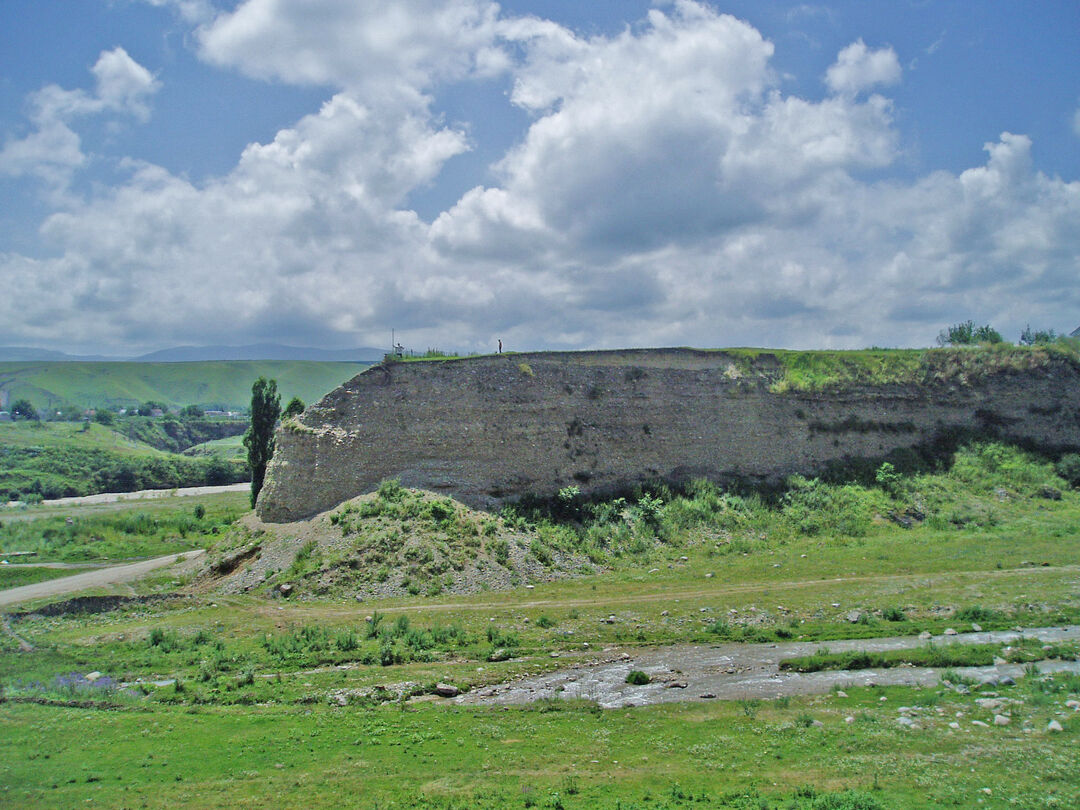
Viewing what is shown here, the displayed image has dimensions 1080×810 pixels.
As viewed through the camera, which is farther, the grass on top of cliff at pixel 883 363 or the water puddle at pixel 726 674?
the grass on top of cliff at pixel 883 363

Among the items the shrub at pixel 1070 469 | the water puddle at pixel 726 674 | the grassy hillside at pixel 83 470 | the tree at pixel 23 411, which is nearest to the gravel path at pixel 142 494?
the grassy hillside at pixel 83 470

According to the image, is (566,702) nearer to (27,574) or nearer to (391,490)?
(391,490)

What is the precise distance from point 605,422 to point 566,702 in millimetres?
20085

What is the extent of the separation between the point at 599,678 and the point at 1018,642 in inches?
426

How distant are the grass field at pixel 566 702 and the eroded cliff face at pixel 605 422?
12.1 feet

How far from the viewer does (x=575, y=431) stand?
32750 mm

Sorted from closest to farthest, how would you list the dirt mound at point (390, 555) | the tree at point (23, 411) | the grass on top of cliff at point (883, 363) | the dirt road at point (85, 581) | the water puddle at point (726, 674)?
the water puddle at point (726, 674)
the dirt mound at point (390, 555)
the dirt road at point (85, 581)
the grass on top of cliff at point (883, 363)
the tree at point (23, 411)

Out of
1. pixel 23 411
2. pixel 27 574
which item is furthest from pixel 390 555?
pixel 23 411

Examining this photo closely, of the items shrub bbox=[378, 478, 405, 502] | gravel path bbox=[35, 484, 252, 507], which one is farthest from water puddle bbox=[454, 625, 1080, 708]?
gravel path bbox=[35, 484, 252, 507]

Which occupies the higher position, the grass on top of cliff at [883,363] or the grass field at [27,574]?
the grass on top of cliff at [883,363]

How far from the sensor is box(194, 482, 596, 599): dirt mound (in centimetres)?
2508

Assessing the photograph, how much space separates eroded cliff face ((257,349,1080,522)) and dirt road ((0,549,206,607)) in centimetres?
703

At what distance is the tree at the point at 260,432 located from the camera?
142ft

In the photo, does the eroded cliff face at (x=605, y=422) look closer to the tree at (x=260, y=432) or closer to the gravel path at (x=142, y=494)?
the tree at (x=260, y=432)
